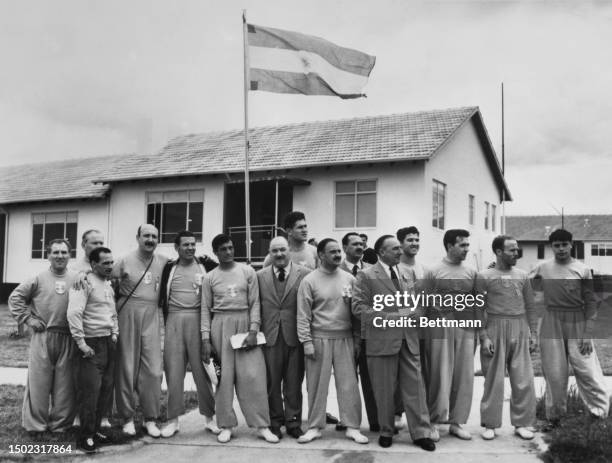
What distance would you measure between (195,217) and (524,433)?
53.1 feet

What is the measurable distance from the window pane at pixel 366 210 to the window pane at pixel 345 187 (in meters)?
0.33

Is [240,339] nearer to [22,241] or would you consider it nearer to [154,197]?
[154,197]

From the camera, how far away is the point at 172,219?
21.1 meters

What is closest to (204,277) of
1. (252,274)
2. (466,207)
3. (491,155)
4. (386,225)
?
(252,274)

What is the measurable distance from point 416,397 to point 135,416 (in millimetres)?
3008

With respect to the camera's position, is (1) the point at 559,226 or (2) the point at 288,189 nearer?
(2) the point at 288,189

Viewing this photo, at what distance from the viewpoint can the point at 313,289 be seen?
6.01 m

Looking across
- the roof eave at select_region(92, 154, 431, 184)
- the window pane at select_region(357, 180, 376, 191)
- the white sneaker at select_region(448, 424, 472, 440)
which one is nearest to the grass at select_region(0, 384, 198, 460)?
the white sneaker at select_region(448, 424, 472, 440)

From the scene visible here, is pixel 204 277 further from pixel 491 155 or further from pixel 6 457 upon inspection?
pixel 491 155

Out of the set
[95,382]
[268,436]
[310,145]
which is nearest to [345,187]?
[310,145]

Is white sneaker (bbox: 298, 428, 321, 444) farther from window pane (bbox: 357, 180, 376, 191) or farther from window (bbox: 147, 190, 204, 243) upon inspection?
window (bbox: 147, 190, 204, 243)

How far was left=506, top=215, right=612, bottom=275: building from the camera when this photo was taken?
4816cm

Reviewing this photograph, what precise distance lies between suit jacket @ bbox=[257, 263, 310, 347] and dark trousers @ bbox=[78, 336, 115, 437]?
57.4 inches

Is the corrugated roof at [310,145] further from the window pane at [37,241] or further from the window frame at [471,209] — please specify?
the window pane at [37,241]
